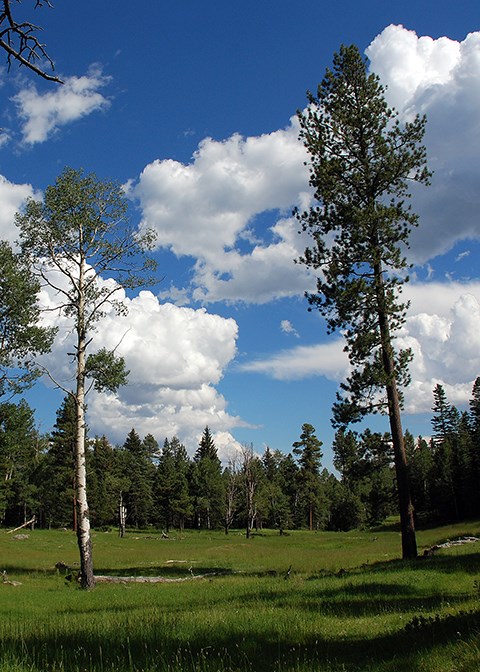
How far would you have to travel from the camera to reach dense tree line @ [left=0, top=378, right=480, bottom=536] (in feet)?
225

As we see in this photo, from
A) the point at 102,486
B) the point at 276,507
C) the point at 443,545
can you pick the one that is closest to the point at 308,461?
the point at 276,507

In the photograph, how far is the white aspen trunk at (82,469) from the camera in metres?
17.6

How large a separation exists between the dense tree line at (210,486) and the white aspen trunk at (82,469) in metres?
30.3

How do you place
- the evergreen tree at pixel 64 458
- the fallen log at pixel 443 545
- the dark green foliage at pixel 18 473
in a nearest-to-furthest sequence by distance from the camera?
1. the fallen log at pixel 443 545
2. the dark green foliage at pixel 18 473
3. the evergreen tree at pixel 64 458

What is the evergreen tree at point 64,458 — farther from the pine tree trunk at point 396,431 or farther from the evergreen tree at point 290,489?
the pine tree trunk at point 396,431

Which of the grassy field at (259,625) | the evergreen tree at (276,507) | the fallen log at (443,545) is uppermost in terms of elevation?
the grassy field at (259,625)

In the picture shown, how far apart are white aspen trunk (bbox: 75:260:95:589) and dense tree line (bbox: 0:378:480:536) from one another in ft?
99.3

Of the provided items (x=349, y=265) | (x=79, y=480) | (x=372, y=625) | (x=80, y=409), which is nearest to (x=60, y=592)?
(x=79, y=480)

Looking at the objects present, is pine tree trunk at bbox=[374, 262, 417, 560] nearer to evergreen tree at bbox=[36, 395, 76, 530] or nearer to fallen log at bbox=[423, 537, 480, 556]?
fallen log at bbox=[423, 537, 480, 556]

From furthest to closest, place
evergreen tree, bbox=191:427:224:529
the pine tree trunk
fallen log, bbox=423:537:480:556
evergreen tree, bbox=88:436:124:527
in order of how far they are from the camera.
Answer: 1. evergreen tree, bbox=191:427:224:529
2. evergreen tree, bbox=88:436:124:527
3. fallen log, bbox=423:537:480:556
4. the pine tree trunk

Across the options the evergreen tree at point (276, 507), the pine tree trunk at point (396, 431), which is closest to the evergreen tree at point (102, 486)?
the evergreen tree at point (276, 507)

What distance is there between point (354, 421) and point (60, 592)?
42.4ft

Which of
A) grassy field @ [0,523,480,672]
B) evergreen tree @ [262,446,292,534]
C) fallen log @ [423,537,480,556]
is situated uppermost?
grassy field @ [0,523,480,672]

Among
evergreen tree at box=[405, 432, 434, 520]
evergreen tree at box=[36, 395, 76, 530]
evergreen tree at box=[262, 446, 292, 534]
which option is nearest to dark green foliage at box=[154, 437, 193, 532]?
evergreen tree at box=[262, 446, 292, 534]
